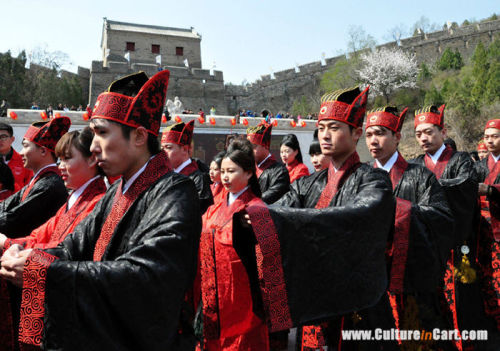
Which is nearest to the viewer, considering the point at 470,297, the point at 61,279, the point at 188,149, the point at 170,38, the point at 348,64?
the point at 61,279

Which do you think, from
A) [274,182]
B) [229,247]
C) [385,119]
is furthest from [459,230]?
[274,182]

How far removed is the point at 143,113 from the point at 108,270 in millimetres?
867

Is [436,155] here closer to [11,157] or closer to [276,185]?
[276,185]

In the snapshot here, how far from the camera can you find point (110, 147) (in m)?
2.28

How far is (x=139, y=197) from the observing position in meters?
2.24

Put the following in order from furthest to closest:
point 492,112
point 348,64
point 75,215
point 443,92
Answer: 1. point 348,64
2. point 443,92
3. point 492,112
4. point 75,215

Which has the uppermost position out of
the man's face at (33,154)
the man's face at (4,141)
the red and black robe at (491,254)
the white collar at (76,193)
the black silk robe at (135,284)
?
the man's face at (4,141)

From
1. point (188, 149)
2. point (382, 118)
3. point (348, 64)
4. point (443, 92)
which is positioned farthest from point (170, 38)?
point (382, 118)

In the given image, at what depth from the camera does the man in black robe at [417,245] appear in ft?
10.2

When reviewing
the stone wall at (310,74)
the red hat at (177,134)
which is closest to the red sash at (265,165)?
the red hat at (177,134)

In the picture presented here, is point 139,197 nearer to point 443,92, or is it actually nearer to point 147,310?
point 147,310

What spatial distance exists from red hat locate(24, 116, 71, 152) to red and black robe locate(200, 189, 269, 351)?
175 centimetres

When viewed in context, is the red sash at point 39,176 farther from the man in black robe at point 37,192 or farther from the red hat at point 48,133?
the red hat at point 48,133

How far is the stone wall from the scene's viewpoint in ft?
150
